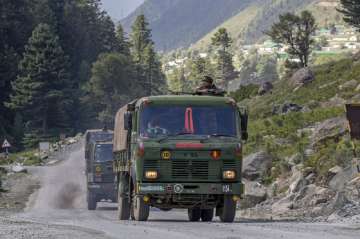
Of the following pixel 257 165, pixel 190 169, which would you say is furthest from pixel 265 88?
pixel 190 169

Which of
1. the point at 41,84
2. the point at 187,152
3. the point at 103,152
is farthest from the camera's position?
the point at 41,84

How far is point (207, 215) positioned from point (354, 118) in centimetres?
666

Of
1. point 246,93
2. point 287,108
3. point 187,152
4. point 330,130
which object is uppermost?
point 246,93

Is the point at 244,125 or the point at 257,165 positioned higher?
the point at 244,125

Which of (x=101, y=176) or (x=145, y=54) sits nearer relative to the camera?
(x=101, y=176)

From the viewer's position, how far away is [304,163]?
3375 centimetres

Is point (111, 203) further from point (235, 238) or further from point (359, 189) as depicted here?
point (235, 238)

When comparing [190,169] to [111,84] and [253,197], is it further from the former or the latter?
[111,84]

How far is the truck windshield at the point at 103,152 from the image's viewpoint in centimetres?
3703

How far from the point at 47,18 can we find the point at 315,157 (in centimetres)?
10268

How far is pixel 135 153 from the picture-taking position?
21703 millimetres

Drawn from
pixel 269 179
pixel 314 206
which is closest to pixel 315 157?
pixel 269 179

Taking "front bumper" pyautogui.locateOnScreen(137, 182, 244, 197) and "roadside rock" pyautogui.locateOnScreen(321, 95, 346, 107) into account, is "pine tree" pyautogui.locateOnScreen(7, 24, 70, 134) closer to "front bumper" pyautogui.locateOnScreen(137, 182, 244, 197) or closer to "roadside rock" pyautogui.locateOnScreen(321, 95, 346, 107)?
"roadside rock" pyautogui.locateOnScreen(321, 95, 346, 107)

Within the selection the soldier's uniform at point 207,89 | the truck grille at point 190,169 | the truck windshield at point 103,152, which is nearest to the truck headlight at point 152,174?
the truck grille at point 190,169
